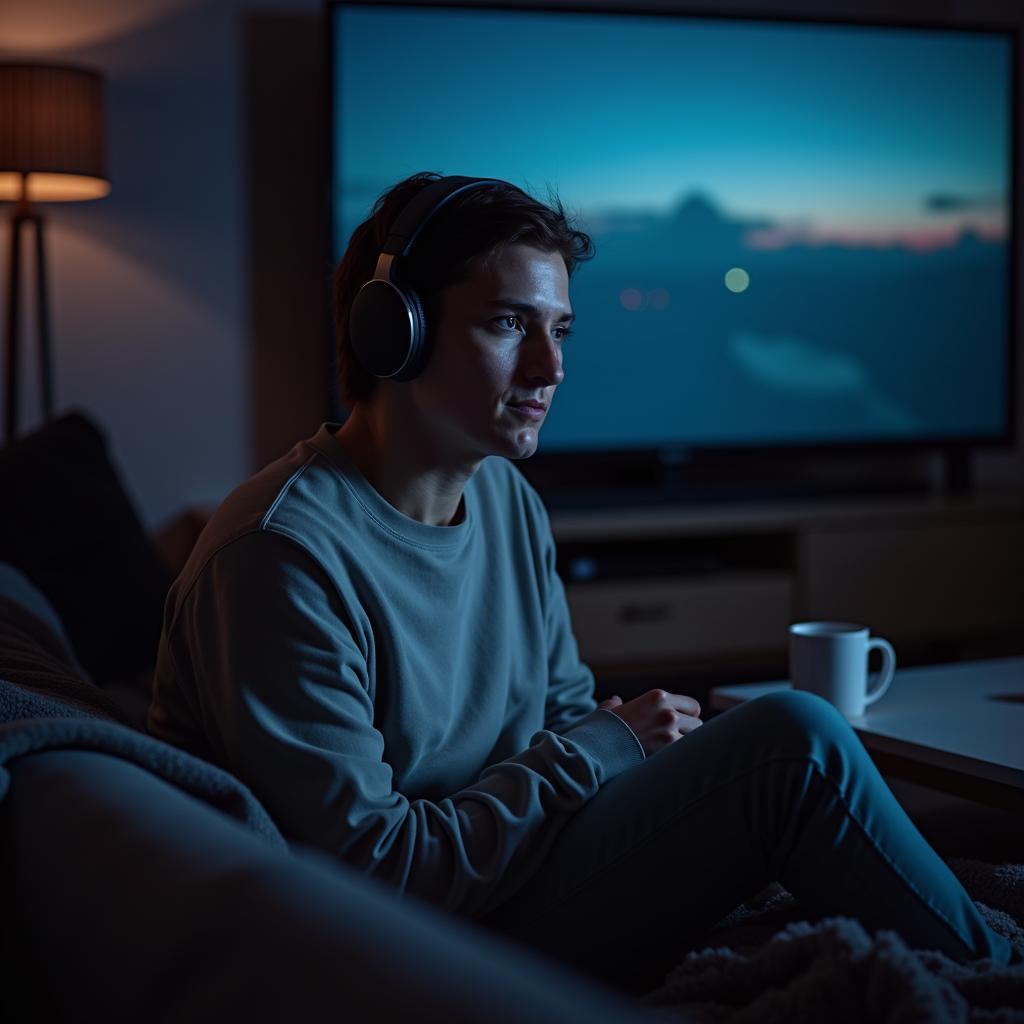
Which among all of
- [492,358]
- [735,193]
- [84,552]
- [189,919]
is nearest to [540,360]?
[492,358]

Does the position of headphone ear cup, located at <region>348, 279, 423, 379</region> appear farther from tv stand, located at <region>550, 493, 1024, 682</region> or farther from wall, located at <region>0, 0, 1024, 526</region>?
wall, located at <region>0, 0, 1024, 526</region>

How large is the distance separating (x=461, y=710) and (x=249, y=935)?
0.76m

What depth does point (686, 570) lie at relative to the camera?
342cm

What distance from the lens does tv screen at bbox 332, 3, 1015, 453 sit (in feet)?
11.2

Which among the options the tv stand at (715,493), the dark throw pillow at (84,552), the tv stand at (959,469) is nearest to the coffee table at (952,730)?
the dark throw pillow at (84,552)

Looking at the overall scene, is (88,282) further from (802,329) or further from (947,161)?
(947,161)

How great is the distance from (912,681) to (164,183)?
2.25 metres

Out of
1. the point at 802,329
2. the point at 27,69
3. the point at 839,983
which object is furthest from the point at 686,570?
the point at 839,983

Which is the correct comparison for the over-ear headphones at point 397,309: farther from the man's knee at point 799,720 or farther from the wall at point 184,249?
the wall at point 184,249

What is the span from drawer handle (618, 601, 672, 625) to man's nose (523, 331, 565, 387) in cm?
208

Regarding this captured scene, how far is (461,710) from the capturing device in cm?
132

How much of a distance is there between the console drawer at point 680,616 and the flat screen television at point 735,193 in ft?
1.36

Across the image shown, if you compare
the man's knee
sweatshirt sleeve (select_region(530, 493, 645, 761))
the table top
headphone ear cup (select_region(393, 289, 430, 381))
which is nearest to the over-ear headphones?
headphone ear cup (select_region(393, 289, 430, 381))

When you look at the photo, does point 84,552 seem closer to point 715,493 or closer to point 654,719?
point 654,719
